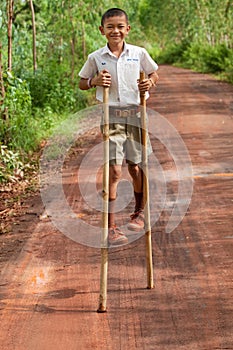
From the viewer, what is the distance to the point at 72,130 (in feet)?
43.2

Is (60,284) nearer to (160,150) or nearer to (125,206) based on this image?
(125,206)

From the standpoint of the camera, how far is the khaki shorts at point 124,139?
5871 millimetres

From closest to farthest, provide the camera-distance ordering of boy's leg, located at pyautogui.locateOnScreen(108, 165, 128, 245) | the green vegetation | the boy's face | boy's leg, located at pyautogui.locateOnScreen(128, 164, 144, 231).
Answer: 1. the boy's face
2. boy's leg, located at pyautogui.locateOnScreen(108, 165, 128, 245)
3. boy's leg, located at pyautogui.locateOnScreen(128, 164, 144, 231)
4. the green vegetation

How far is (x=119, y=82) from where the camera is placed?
561 cm

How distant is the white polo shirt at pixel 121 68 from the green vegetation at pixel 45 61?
338 cm

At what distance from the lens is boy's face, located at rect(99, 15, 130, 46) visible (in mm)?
5395

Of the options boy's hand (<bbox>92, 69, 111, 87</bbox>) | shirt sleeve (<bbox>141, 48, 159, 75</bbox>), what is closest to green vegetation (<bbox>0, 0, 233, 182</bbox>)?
shirt sleeve (<bbox>141, 48, 159, 75</bbox>)

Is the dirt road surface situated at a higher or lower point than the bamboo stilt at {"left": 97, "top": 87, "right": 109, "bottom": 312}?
lower

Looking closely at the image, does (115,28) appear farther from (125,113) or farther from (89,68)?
(125,113)

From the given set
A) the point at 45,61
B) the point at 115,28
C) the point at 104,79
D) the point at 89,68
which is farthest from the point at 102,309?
the point at 45,61

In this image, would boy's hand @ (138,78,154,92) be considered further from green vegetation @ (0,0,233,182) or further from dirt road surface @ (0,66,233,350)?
green vegetation @ (0,0,233,182)

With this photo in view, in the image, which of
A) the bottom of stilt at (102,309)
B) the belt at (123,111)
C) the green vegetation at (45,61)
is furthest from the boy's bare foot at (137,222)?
the green vegetation at (45,61)

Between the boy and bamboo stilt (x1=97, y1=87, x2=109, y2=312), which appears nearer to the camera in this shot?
bamboo stilt (x1=97, y1=87, x2=109, y2=312)

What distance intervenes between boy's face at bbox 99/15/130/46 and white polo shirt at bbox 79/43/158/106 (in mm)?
127
